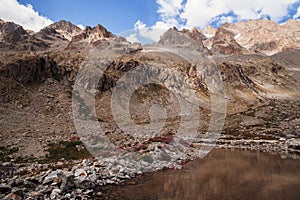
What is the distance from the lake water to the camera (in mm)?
22719

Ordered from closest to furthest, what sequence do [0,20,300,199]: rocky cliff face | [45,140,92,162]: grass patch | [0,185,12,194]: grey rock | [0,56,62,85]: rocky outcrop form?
[0,185,12,194]: grey rock → [0,20,300,199]: rocky cliff face → [45,140,92,162]: grass patch → [0,56,62,85]: rocky outcrop

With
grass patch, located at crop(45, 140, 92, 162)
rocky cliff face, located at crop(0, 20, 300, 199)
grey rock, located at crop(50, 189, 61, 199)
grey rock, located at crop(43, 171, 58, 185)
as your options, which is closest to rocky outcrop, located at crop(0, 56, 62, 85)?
rocky cliff face, located at crop(0, 20, 300, 199)

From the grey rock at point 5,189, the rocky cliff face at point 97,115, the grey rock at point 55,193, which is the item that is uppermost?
the rocky cliff face at point 97,115

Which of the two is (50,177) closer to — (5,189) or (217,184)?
(5,189)

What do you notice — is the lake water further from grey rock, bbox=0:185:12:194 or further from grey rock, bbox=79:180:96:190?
grey rock, bbox=0:185:12:194

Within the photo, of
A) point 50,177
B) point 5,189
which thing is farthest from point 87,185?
point 5,189

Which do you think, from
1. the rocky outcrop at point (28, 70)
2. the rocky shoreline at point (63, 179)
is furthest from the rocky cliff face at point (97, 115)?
the rocky outcrop at point (28, 70)

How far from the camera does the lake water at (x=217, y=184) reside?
22719 mm

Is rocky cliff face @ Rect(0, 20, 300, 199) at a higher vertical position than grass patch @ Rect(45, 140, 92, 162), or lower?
higher

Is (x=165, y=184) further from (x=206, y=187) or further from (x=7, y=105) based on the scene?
(x=7, y=105)

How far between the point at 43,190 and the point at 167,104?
119722 mm

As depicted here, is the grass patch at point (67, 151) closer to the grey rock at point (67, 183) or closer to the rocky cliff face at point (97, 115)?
the rocky cliff face at point (97, 115)

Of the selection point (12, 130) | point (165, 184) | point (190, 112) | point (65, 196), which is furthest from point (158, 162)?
point (190, 112)

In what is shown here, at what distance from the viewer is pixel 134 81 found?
156000 mm
